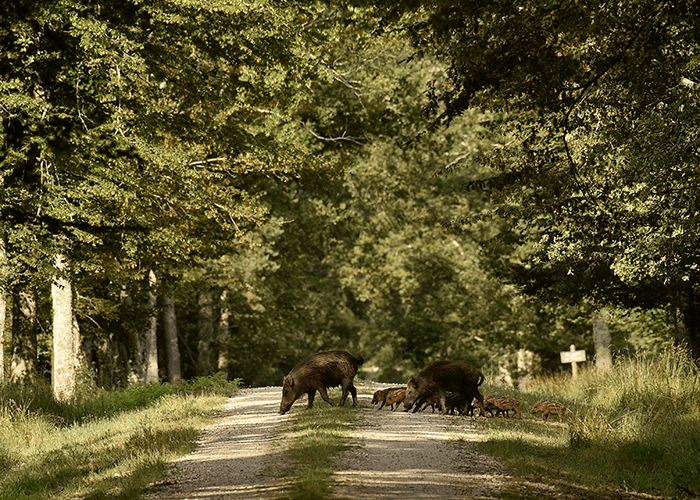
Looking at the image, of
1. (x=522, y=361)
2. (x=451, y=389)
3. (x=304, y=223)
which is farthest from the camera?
(x=522, y=361)

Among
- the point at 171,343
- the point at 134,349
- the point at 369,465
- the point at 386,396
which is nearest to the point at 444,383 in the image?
the point at 386,396

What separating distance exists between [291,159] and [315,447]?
39.4 feet

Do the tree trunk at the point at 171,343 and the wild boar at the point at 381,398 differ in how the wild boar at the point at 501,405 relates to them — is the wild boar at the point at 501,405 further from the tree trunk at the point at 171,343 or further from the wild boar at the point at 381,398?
the tree trunk at the point at 171,343

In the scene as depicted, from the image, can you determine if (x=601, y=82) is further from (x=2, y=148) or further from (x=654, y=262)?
(x=2, y=148)

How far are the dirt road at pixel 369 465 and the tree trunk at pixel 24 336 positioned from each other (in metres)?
9.77

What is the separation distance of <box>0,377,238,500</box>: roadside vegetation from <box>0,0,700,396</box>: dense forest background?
2084 mm

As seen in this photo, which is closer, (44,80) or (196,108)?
(44,80)

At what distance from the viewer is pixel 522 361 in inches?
1727

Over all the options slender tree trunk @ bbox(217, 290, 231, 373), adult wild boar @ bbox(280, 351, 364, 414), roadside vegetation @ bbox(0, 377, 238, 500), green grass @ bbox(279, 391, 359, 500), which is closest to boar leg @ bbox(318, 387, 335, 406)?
adult wild boar @ bbox(280, 351, 364, 414)

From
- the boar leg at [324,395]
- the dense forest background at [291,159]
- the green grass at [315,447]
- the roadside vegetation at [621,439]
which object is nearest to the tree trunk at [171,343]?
the dense forest background at [291,159]

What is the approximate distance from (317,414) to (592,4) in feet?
29.5

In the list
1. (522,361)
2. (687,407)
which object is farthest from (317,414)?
(522,361)

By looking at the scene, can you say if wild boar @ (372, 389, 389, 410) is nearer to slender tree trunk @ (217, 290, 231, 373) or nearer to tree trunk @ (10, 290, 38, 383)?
tree trunk @ (10, 290, 38, 383)

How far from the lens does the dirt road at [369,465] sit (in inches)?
372
